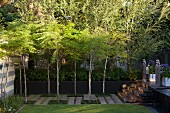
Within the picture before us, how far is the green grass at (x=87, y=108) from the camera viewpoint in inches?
360

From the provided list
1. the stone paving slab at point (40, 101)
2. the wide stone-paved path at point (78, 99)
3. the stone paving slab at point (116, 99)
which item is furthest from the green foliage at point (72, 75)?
the stone paving slab at point (40, 101)

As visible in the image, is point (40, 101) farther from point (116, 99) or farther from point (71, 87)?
point (116, 99)

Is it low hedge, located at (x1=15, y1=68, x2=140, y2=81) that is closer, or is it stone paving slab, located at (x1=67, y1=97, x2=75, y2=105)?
stone paving slab, located at (x1=67, y1=97, x2=75, y2=105)

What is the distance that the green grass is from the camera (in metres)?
9.15

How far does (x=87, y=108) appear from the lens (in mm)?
9680

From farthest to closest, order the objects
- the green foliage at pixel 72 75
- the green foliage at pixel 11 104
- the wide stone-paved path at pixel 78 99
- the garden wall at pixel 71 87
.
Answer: the green foliage at pixel 72 75 → the garden wall at pixel 71 87 → the wide stone-paved path at pixel 78 99 → the green foliage at pixel 11 104

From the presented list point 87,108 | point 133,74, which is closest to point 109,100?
point 87,108

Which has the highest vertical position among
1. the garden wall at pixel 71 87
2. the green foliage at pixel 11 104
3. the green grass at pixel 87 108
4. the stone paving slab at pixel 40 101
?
the garden wall at pixel 71 87

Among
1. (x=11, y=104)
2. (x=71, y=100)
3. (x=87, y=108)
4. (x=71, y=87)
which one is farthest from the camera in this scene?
(x=71, y=87)

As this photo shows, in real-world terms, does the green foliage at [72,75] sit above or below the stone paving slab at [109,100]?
above

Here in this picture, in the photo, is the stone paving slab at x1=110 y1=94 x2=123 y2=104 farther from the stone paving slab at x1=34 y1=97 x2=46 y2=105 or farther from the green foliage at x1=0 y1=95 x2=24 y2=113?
the green foliage at x1=0 y1=95 x2=24 y2=113

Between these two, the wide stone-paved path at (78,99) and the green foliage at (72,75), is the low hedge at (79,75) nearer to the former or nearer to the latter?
the green foliage at (72,75)

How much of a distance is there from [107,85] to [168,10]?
168 inches

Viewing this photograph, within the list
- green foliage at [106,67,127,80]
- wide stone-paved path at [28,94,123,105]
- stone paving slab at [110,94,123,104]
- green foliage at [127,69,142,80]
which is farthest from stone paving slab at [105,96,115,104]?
green foliage at [127,69,142,80]
